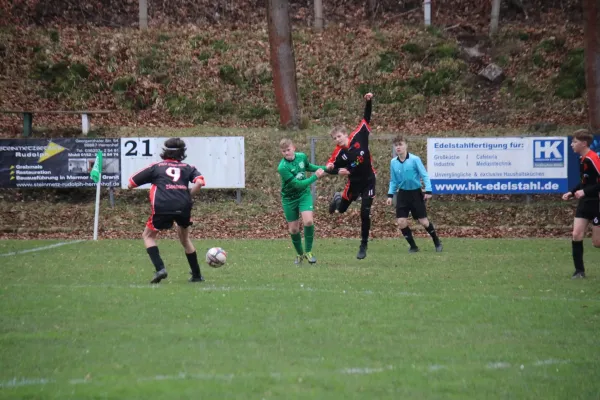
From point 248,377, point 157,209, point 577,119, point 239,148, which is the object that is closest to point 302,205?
point 157,209

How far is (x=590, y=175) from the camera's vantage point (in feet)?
39.0

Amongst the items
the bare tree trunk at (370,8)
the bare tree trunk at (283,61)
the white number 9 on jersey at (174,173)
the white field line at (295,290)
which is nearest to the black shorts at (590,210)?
the white field line at (295,290)

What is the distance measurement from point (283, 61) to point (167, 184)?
53.5 ft

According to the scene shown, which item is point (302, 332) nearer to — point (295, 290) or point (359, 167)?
point (295, 290)

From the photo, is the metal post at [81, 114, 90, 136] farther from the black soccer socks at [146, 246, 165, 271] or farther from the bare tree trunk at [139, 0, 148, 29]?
the black soccer socks at [146, 246, 165, 271]

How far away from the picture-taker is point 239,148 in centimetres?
→ 2417

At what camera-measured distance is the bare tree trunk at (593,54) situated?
24.7 metres

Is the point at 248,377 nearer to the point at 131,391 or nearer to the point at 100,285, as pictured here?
the point at 131,391

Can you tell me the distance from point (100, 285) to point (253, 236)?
10243 millimetres

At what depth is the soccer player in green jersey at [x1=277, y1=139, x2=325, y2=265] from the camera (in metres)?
14.0

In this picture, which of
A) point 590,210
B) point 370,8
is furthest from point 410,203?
point 370,8

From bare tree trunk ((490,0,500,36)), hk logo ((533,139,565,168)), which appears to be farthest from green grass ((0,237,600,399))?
bare tree trunk ((490,0,500,36))

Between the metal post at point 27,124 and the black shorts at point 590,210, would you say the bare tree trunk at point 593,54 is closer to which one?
the black shorts at point 590,210

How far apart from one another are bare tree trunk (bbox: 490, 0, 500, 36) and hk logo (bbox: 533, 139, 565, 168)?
12.4 meters
